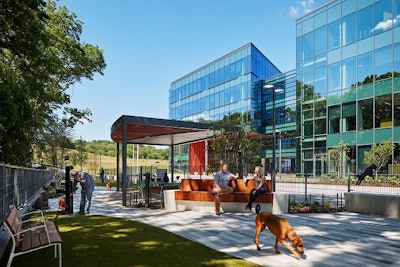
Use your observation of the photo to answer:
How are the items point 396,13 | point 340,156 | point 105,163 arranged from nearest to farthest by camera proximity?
point 396,13
point 340,156
point 105,163

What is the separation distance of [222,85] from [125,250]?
5155 cm

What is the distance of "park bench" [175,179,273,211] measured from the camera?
43.9 feet

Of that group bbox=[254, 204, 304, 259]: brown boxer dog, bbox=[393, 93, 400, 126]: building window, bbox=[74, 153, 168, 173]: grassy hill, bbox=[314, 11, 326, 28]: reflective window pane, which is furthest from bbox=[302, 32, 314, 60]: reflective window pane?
bbox=[74, 153, 168, 173]: grassy hill

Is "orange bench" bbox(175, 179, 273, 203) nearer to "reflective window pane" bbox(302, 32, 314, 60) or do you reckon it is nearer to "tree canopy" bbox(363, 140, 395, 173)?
"tree canopy" bbox(363, 140, 395, 173)

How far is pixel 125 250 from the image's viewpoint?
287 inches

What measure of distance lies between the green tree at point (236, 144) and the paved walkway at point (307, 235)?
16.9 ft

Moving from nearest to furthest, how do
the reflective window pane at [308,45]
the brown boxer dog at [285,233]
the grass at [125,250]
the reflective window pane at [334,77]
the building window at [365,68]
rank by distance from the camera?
the grass at [125,250] < the brown boxer dog at [285,233] < the building window at [365,68] < the reflective window pane at [334,77] < the reflective window pane at [308,45]

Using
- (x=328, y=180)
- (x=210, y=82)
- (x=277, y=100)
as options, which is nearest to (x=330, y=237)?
(x=328, y=180)

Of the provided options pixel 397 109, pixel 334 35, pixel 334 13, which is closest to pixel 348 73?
pixel 334 35

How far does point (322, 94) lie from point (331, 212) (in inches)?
1074

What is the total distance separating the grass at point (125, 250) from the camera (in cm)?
638

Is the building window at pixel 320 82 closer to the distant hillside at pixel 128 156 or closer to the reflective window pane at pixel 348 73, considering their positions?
the reflective window pane at pixel 348 73

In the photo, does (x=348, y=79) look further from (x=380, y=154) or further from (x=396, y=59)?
(x=380, y=154)

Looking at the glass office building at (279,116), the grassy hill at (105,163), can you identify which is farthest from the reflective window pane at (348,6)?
the grassy hill at (105,163)
